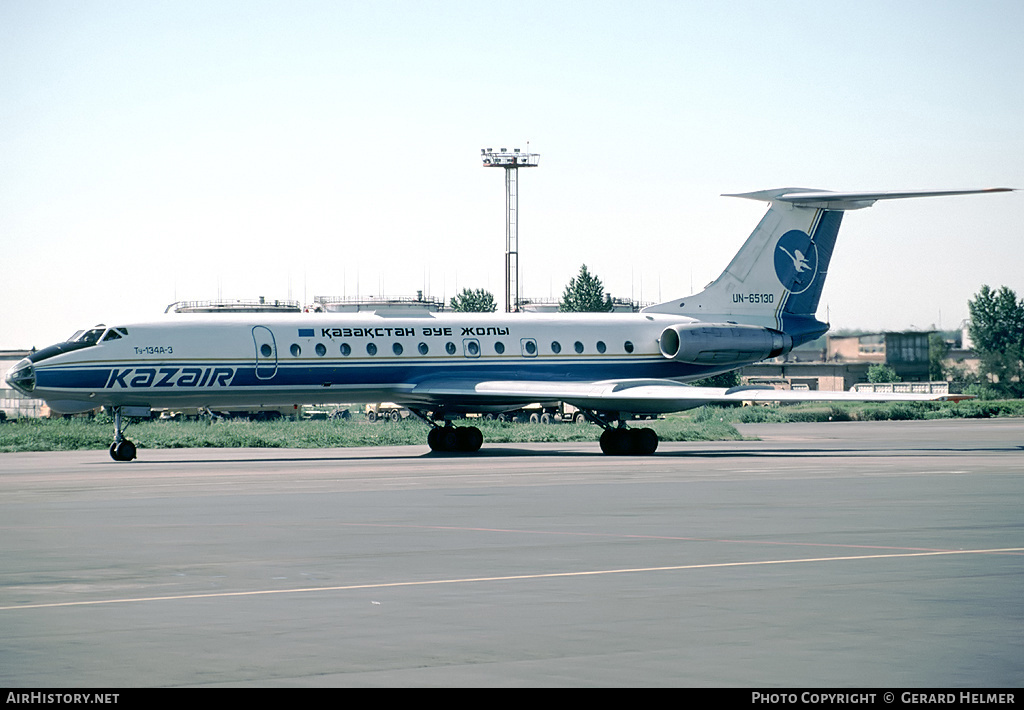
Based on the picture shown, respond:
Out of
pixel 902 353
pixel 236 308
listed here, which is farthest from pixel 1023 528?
pixel 902 353

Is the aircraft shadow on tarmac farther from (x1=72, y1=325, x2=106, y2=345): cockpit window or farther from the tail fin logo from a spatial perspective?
the tail fin logo

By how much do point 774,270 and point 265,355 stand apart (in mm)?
15993

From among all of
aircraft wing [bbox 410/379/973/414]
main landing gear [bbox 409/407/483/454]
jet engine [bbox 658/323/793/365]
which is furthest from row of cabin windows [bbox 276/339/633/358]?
main landing gear [bbox 409/407/483/454]

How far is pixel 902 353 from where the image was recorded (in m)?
150

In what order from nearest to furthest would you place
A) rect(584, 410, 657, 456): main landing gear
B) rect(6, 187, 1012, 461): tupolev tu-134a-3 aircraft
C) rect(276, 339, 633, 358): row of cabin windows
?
rect(6, 187, 1012, 461): tupolev tu-134a-3 aircraft, rect(276, 339, 633, 358): row of cabin windows, rect(584, 410, 657, 456): main landing gear

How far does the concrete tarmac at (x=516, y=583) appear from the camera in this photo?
25.8 feet

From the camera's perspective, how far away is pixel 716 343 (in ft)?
132

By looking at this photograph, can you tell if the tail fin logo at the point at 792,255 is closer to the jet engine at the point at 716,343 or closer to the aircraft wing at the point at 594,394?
the jet engine at the point at 716,343

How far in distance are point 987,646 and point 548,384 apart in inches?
1161

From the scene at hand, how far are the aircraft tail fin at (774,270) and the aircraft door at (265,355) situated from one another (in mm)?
12293

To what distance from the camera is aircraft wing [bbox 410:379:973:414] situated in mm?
34781

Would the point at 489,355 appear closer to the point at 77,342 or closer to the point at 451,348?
the point at 451,348

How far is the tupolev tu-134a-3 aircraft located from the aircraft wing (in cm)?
6

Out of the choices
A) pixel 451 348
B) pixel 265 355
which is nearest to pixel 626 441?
pixel 451 348
